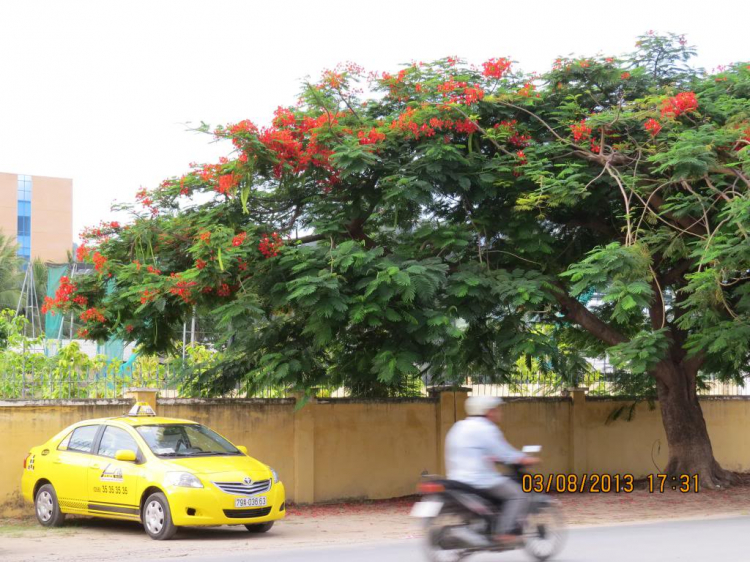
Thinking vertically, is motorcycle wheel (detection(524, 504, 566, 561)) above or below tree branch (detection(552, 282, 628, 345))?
below

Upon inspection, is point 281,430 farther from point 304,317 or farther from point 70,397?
point 70,397

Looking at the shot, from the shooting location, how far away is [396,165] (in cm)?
1383

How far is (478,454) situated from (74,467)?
5990 millimetres

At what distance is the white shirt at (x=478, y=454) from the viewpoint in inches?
320

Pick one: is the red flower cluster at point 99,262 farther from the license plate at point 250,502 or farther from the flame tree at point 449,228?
the license plate at point 250,502

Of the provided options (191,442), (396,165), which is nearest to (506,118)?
(396,165)

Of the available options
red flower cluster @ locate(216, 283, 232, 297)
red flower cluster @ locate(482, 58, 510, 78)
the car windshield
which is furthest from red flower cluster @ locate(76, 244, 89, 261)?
red flower cluster @ locate(482, 58, 510, 78)

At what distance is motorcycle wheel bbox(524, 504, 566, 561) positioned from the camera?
830 cm

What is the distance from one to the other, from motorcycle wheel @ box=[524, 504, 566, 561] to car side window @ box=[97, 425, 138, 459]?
17.4 feet

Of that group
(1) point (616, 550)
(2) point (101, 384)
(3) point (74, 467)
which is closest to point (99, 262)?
(2) point (101, 384)

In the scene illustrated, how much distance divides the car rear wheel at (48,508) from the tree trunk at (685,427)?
33.4ft

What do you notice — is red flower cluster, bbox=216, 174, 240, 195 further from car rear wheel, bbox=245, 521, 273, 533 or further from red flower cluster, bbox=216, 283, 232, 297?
car rear wheel, bbox=245, 521, 273, 533

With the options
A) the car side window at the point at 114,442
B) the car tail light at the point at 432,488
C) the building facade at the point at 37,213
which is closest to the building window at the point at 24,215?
the building facade at the point at 37,213

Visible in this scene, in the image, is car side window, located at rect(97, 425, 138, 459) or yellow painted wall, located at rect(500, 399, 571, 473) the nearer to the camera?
car side window, located at rect(97, 425, 138, 459)
